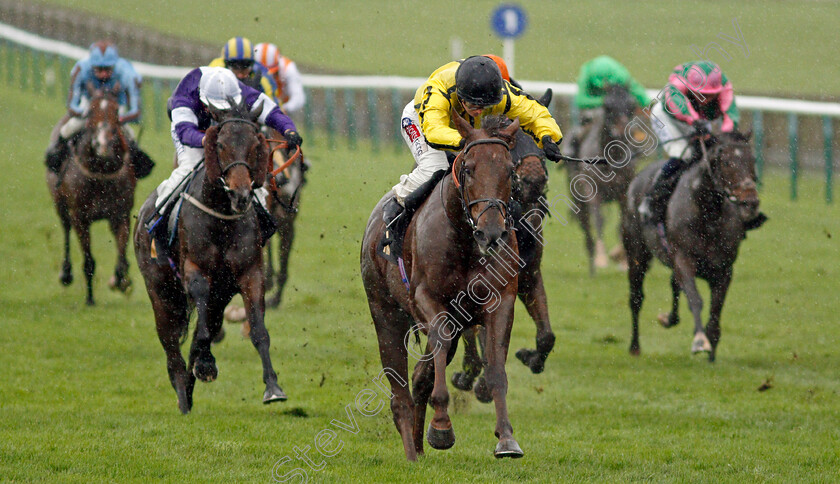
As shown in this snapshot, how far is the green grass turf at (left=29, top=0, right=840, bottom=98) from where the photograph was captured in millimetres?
23031

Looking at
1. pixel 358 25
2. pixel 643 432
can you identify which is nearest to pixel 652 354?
pixel 643 432

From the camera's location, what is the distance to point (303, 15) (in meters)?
32.1

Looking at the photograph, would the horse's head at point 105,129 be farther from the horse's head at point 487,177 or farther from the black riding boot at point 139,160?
the horse's head at point 487,177

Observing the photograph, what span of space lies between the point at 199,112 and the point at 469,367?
2520 millimetres

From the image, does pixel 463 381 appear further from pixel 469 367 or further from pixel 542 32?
pixel 542 32

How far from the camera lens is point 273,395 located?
6266mm

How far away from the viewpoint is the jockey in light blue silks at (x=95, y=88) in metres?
11.4

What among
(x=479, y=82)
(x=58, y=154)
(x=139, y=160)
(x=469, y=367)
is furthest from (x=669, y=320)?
(x=58, y=154)

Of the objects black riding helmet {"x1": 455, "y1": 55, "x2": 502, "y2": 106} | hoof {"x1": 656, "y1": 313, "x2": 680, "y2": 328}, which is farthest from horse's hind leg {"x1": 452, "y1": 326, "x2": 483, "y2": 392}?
hoof {"x1": 656, "y1": 313, "x2": 680, "y2": 328}

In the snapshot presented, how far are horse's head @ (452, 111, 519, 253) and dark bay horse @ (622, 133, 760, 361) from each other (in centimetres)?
404

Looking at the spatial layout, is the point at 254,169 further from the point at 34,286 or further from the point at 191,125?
the point at 34,286

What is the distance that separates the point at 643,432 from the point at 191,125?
354cm

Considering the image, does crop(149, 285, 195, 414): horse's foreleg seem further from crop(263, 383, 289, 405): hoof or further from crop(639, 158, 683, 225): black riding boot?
crop(639, 158, 683, 225): black riding boot

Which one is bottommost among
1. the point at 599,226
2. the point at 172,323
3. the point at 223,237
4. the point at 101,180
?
the point at 599,226
